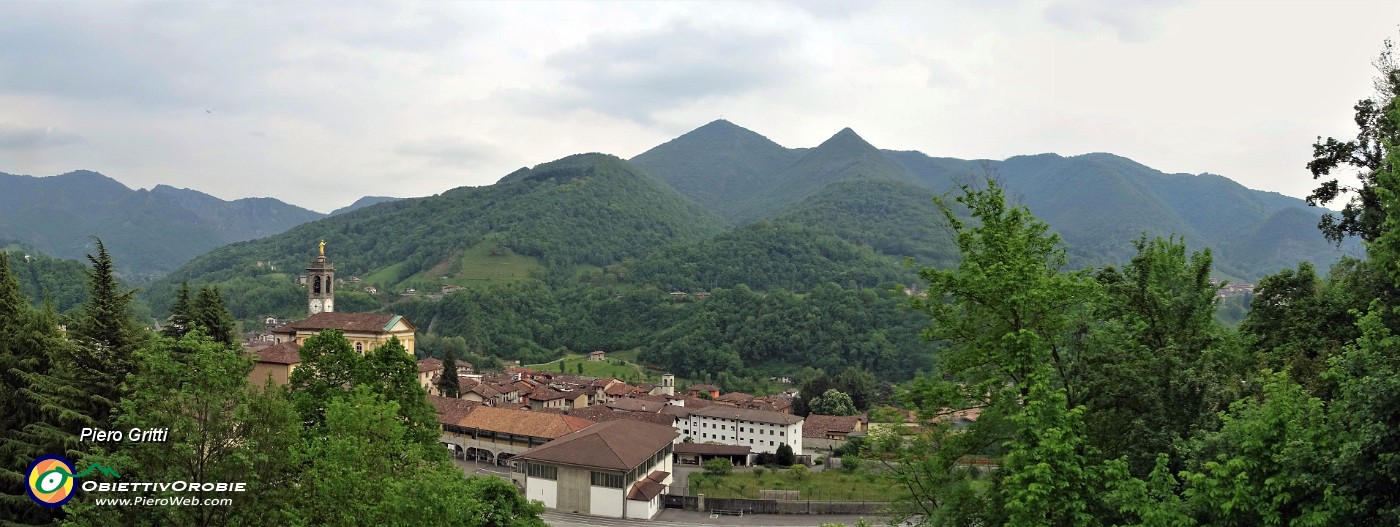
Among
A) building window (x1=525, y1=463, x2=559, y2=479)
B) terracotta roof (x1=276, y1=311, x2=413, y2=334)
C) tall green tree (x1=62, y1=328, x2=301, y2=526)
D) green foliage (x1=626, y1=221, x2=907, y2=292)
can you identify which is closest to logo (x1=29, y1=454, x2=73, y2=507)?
tall green tree (x1=62, y1=328, x2=301, y2=526)

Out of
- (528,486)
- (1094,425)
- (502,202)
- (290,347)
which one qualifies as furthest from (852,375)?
(502,202)

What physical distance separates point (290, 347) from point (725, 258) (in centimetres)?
12022

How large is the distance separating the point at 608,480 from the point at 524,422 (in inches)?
490

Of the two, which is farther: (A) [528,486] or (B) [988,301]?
(A) [528,486]

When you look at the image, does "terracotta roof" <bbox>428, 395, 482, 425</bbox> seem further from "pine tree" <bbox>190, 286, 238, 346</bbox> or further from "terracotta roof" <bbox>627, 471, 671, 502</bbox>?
"pine tree" <bbox>190, 286, 238, 346</bbox>

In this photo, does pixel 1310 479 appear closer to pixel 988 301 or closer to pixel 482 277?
pixel 988 301

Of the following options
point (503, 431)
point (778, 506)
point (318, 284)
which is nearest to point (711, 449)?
point (503, 431)

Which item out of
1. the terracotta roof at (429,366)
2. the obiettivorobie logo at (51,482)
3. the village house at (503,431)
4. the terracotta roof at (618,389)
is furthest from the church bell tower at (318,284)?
the obiettivorobie logo at (51,482)

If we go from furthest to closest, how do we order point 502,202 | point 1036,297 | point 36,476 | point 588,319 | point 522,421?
point 502,202, point 588,319, point 522,421, point 36,476, point 1036,297

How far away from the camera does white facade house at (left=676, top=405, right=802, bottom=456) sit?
55844 mm

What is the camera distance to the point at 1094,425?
10828 millimetres

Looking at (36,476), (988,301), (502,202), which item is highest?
(502,202)

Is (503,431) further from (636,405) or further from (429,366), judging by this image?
(429,366)

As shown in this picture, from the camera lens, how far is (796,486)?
43844 mm
